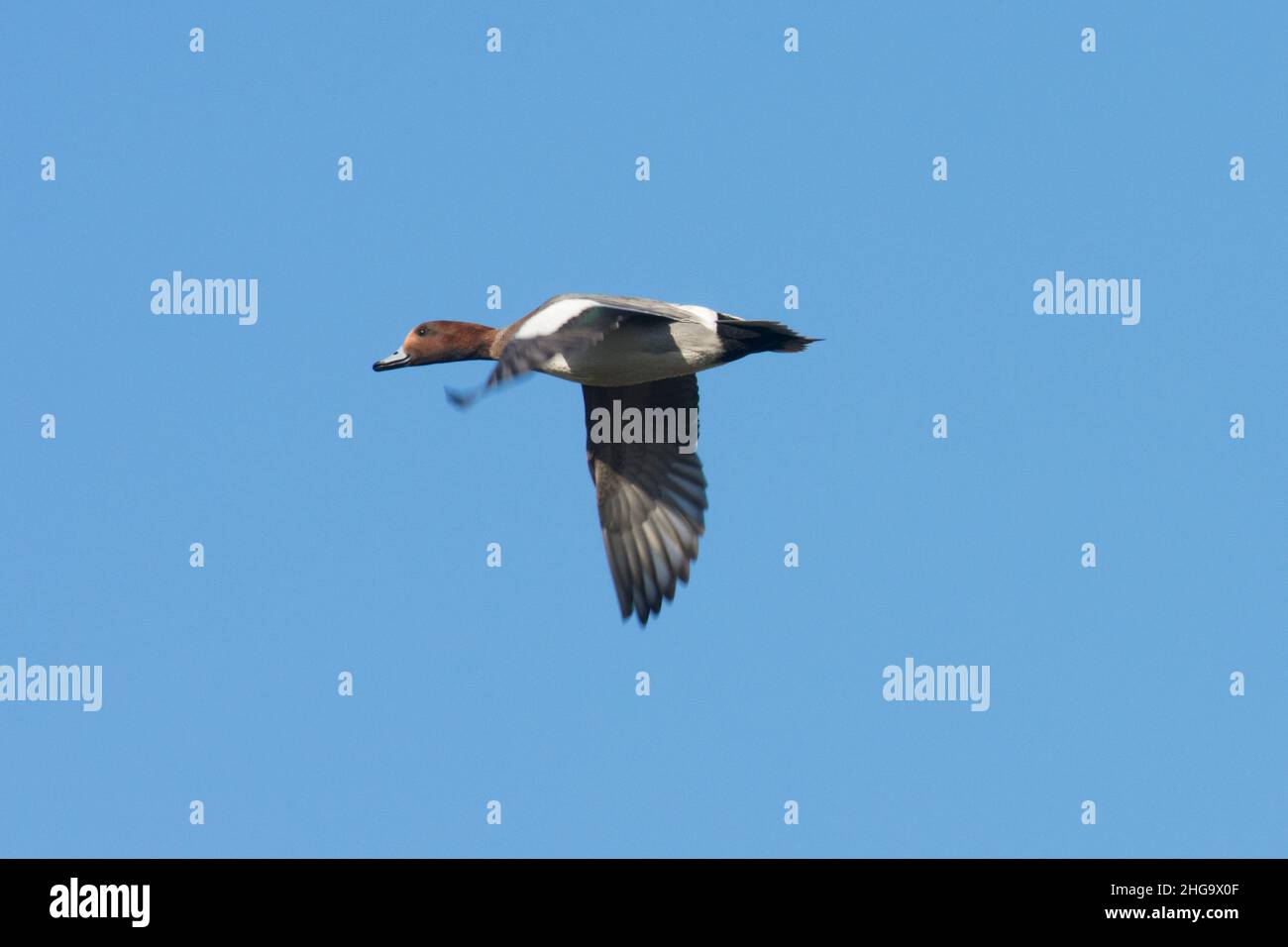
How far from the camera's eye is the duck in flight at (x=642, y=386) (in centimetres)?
1438

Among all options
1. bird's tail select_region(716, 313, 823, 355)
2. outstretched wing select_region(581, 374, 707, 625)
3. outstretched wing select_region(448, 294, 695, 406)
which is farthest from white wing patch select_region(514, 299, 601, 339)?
outstretched wing select_region(581, 374, 707, 625)

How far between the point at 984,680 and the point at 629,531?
4.22m

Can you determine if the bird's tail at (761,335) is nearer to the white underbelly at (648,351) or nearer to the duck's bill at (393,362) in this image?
the white underbelly at (648,351)

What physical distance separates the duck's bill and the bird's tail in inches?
122

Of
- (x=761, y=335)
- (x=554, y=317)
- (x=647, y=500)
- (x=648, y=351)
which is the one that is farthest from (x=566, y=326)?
(x=647, y=500)

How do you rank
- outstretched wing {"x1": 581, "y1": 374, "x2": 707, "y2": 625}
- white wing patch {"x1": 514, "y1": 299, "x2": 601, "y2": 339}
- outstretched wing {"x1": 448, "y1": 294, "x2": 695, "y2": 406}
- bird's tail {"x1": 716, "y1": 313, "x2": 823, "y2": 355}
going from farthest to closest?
outstretched wing {"x1": 581, "y1": 374, "x2": 707, "y2": 625}, bird's tail {"x1": 716, "y1": 313, "x2": 823, "y2": 355}, white wing patch {"x1": 514, "y1": 299, "x2": 601, "y2": 339}, outstretched wing {"x1": 448, "y1": 294, "x2": 695, "y2": 406}

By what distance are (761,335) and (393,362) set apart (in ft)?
11.6

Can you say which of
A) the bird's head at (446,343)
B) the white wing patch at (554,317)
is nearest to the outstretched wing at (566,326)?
the white wing patch at (554,317)

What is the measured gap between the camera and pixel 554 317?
44.6 ft

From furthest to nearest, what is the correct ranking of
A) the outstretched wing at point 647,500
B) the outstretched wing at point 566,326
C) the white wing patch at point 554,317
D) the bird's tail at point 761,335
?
the outstretched wing at point 647,500 < the bird's tail at point 761,335 < the white wing patch at point 554,317 < the outstretched wing at point 566,326

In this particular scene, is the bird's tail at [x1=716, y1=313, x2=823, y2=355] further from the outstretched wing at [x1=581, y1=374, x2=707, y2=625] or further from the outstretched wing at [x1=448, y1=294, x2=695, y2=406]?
the outstretched wing at [x1=581, y1=374, x2=707, y2=625]

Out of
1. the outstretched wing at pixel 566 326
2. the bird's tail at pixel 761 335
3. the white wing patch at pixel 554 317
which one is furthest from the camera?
the bird's tail at pixel 761 335

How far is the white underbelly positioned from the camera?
47.2ft
